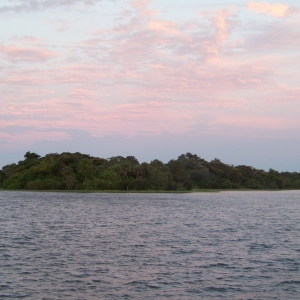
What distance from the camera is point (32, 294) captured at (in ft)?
70.9

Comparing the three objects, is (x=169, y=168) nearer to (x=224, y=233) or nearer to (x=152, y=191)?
(x=152, y=191)

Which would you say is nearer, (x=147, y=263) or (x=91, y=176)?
(x=147, y=263)

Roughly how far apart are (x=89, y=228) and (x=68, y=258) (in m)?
17.7

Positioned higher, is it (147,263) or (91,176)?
(91,176)

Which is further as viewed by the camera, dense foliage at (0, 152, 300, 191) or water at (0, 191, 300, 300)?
dense foliage at (0, 152, 300, 191)

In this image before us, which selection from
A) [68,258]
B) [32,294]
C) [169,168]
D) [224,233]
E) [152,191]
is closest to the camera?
[32,294]

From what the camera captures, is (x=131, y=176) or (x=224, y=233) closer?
(x=224, y=233)

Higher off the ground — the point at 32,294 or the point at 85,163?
the point at 85,163

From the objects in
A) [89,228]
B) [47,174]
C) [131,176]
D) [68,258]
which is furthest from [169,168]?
[68,258]

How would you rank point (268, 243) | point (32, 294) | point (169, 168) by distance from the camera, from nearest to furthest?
1. point (32, 294)
2. point (268, 243)
3. point (169, 168)

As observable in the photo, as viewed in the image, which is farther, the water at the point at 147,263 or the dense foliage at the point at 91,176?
the dense foliage at the point at 91,176

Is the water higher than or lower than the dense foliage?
lower

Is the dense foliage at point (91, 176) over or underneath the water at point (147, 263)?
over

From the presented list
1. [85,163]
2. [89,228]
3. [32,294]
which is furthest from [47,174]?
[32,294]
